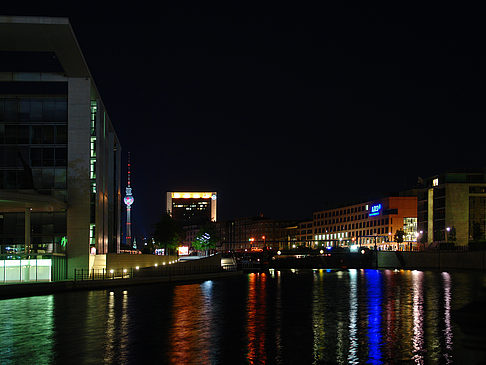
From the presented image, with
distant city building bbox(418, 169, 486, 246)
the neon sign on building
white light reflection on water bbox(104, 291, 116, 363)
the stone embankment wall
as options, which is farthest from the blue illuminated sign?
white light reflection on water bbox(104, 291, 116, 363)

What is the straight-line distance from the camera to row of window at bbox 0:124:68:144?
68.8 m

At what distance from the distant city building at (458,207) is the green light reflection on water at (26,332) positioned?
5014 inches

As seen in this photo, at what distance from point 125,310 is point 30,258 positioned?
2361 centimetres

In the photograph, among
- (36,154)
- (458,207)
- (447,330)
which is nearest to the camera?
(447,330)

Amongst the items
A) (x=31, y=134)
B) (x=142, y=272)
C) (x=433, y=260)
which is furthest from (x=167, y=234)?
(x=433, y=260)

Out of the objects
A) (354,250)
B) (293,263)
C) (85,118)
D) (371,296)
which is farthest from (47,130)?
(354,250)

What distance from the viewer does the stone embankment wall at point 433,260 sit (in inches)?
4774

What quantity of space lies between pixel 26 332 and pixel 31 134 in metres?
43.9

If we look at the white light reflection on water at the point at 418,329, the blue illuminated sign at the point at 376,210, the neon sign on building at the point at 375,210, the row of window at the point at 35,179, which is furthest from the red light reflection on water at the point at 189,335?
the blue illuminated sign at the point at 376,210

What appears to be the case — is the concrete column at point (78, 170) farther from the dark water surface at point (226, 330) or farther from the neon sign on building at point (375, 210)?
the neon sign on building at point (375, 210)

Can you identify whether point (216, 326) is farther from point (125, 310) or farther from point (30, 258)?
point (30, 258)

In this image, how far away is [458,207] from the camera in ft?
505

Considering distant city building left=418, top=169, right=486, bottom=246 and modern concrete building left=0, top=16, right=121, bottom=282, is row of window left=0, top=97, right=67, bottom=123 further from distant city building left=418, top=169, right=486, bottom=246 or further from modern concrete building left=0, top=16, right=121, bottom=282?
distant city building left=418, top=169, right=486, bottom=246

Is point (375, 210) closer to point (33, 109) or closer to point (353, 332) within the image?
point (33, 109)
